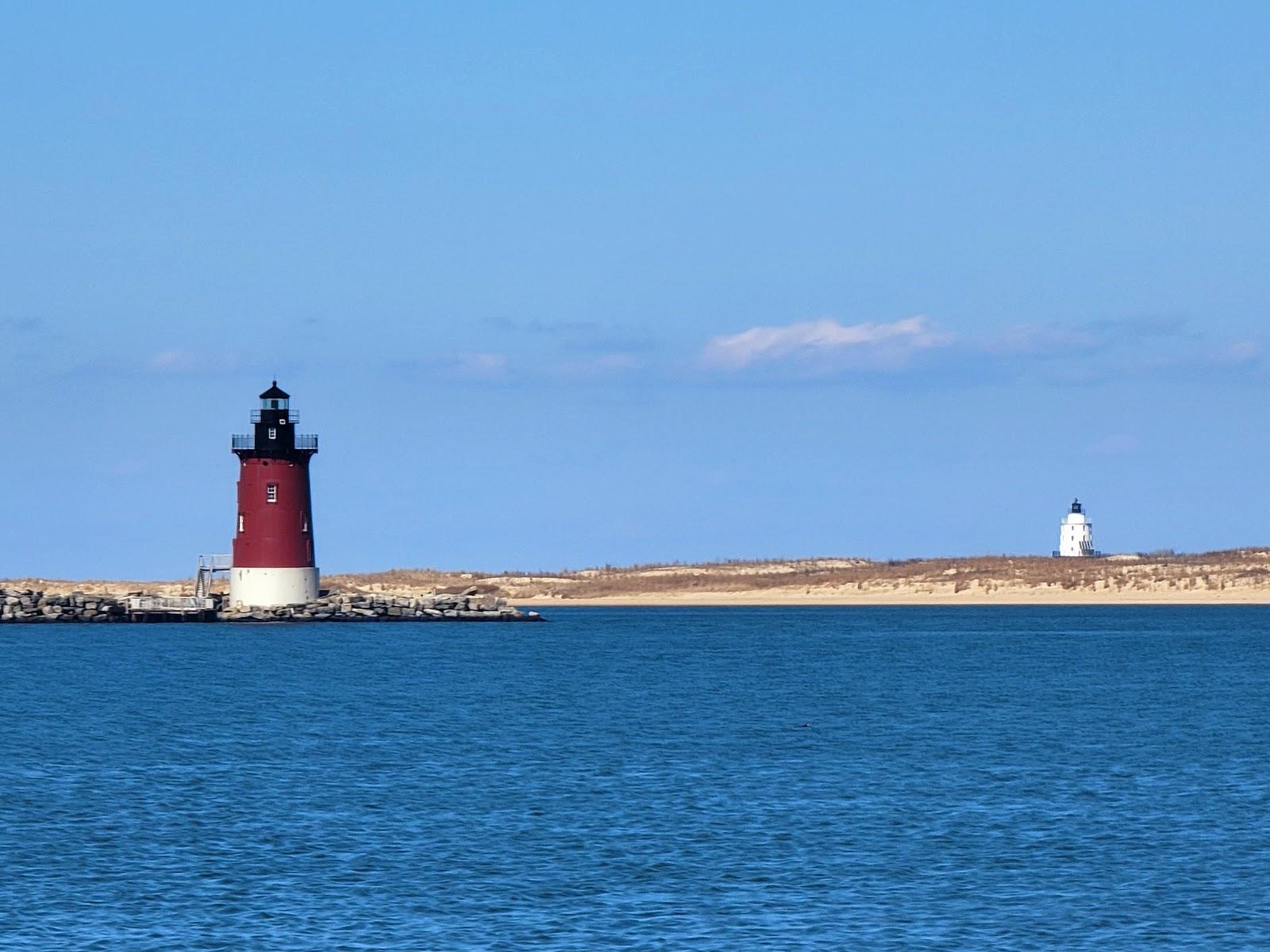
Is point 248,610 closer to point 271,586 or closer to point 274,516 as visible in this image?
point 271,586

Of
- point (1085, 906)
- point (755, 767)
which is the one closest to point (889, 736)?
point (755, 767)

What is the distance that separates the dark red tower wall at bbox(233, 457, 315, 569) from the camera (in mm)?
90000

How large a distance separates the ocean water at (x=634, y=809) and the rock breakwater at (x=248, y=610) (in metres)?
20.2

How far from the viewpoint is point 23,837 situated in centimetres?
3353

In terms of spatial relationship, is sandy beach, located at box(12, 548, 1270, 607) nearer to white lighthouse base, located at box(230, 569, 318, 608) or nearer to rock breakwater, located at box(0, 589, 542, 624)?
rock breakwater, located at box(0, 589, 542, 624)

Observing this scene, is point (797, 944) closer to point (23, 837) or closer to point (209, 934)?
point (209, 934)

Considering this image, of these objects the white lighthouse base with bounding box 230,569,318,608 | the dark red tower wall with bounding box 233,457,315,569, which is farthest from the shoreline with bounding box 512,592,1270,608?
the dark red tower wall with bounding box 233,457,315,569

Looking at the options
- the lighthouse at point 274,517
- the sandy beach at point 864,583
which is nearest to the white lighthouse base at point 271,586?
the lighthouse at point 274,517

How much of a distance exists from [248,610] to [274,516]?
6.85 meters

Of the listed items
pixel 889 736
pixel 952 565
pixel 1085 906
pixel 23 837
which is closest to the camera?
pixel 1085 906

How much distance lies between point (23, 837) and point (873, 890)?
48.7ft

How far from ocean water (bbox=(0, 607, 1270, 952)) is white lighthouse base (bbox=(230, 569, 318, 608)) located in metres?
15.6

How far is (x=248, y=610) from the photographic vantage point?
95.4 m

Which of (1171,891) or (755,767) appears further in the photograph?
(755,767)
